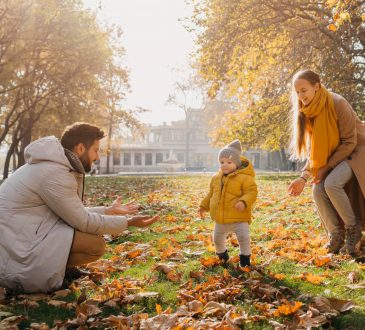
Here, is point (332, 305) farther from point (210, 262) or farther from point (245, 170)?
point (245, 170)

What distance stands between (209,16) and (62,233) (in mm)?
13643

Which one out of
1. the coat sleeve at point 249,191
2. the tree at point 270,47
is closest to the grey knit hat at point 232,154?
the coat sleeve at point 249,191

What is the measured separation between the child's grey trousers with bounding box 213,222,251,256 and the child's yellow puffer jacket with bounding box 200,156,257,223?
0.08 m

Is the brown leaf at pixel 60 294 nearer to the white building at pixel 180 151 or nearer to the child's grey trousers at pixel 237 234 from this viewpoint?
the child's grey trousers at pixel 237 234

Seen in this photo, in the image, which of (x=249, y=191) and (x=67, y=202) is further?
(x=249, y=191)

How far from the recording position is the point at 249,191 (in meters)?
4.82

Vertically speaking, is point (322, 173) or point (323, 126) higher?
point (323, 126)

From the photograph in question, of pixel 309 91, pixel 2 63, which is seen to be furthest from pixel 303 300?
pixel 2 63

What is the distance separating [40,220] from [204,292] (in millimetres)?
1623

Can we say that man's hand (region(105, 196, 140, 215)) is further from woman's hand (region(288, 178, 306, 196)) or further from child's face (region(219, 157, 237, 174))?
woman's hand (region(288, 178, 306, 196))

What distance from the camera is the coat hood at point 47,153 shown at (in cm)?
410

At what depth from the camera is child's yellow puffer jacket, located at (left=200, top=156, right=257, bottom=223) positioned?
480 centimetres

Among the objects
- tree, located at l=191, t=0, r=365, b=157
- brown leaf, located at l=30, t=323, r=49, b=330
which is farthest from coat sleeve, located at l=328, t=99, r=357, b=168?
tree, located at l=191, t=0, r=365, b=157

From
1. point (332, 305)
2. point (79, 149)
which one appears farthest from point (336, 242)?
point (79, 149)
